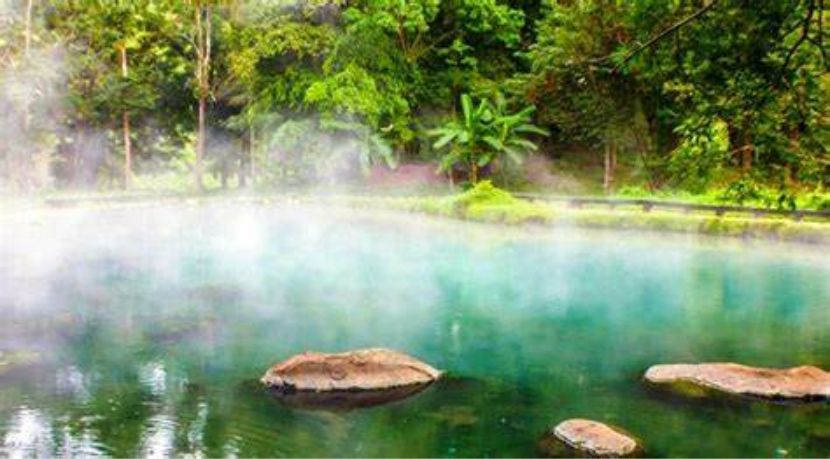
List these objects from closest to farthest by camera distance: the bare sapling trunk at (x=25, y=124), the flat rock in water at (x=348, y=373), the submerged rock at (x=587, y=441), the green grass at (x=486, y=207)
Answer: the submerged rock at (x=587, y=441), the flat rock in water at (x=348, y=373), the green grass at (x=486, y=207), the bare sapling trunk at (x=25, y=124)

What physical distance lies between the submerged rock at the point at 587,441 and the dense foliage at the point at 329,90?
74.7 ft

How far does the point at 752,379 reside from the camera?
13.2 meters

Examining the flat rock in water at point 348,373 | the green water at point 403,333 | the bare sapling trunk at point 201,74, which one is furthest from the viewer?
the bare sapling trunk at point 201,74

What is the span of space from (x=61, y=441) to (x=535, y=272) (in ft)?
48.7

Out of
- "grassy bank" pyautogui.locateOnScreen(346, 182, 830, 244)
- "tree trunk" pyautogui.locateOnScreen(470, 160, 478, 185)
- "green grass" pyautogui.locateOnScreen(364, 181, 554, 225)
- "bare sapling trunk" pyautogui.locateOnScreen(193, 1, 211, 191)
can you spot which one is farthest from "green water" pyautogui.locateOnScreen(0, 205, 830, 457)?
"bare sapling trunk" pyautogui.locateOnScreen(193, 1, 211, 191)

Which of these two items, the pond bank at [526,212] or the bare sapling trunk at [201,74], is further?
the bare sapling trunk at [201,74]

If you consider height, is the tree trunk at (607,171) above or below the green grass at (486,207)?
above

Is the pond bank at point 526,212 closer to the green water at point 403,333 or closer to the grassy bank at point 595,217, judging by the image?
the grassy bank at point 595,217

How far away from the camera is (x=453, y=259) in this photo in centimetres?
2686

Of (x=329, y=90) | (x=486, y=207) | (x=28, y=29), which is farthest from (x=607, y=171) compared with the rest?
(x=28, y=29)

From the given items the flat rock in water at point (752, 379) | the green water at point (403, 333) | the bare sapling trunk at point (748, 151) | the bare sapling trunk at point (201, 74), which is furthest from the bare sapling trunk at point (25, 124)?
the flat rock in water at point (752, 379)

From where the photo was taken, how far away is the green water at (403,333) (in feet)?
Answer: 38.4

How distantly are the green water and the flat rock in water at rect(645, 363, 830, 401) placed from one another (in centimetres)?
32

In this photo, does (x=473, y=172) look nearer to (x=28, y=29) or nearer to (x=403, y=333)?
(x=28, y=29)
